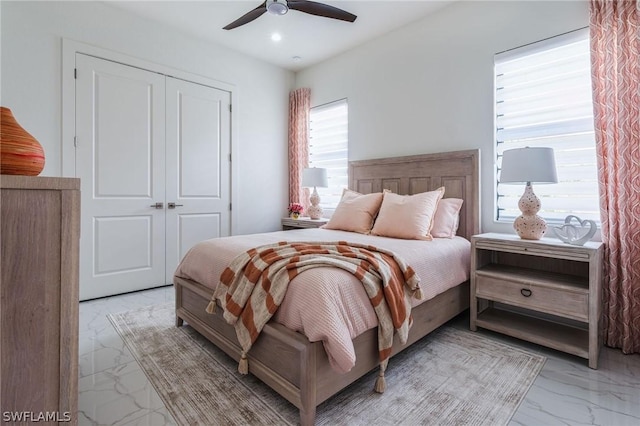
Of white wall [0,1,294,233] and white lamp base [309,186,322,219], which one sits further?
white lamp base [309,186,322,219]

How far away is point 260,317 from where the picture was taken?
Answer: 1.60m

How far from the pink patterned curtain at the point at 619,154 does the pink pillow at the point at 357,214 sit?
171 cm

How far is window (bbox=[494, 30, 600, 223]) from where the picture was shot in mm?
2398

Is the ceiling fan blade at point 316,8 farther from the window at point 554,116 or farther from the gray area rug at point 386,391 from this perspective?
the gray area rug at point 386,391

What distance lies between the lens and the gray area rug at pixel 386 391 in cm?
151

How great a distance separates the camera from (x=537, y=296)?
2.17 m

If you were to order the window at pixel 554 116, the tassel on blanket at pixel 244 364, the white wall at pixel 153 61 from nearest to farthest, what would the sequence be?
1. the tassel on blanket at pixel 244 364
2. the window at pixel 554 116
3. the white wall at pixel 153 61

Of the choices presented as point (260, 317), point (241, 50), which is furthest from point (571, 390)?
point (241, 50)

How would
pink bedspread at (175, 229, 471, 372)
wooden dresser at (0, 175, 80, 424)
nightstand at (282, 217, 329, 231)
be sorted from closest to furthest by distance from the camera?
1. wooden dresser at (0, 175, 80, 424)
2. pink bedspread at (175, 229, 471, 372)
3. nightstand at (282, 217, 329, 231)

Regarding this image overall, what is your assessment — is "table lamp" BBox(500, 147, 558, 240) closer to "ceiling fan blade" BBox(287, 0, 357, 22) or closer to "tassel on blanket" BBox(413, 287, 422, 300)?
"tassel on blanket" BBox(413, 287, 422, 300)

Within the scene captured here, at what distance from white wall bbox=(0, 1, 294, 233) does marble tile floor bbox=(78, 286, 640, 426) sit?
76.3 inches

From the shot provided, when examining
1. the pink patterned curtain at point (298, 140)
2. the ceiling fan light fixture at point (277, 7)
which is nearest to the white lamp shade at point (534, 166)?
the ceiling fan light fixture at point (277, 7)

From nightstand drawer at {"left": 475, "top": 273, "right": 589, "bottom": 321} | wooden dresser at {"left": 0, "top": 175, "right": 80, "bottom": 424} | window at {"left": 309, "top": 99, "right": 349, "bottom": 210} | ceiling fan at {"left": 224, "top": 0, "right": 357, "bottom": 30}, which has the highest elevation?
ceiling fan at {"left": 224, "top": 0, "right": 357, "bottom": 30}

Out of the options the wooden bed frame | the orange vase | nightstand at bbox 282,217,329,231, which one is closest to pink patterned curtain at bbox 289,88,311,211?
nightstand at bbox 282,217,329,231
